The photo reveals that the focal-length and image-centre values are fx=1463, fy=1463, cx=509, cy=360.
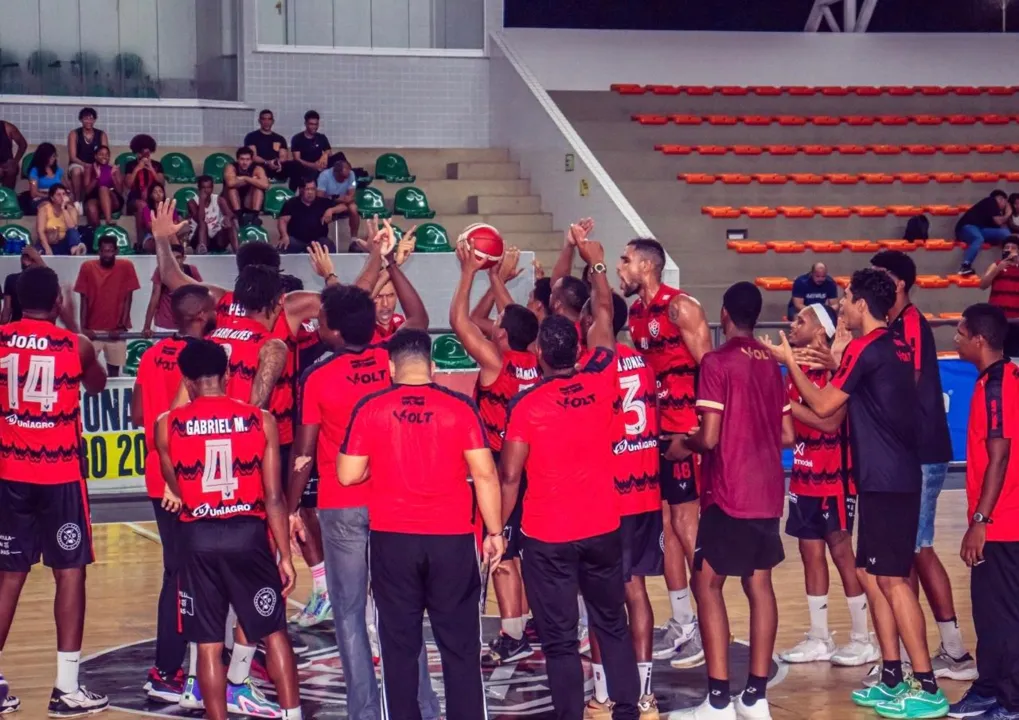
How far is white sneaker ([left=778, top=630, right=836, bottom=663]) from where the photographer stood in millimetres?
8259

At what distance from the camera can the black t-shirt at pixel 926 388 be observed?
25.4 ft

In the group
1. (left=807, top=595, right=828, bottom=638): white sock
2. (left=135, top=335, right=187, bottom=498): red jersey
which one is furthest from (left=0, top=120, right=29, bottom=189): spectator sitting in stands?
(left=807, top=595, right=828, bottom=638): white sock

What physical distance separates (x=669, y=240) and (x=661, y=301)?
11749 millimetres

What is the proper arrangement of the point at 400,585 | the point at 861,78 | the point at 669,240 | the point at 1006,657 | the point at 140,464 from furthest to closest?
the point at 861,78 → the point at 669,240 → the point at 140,464 → the point at 1006,657 → the point at 400,585

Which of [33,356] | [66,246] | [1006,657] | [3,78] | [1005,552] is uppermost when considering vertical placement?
[3,78]

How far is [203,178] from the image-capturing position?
17.4 metres

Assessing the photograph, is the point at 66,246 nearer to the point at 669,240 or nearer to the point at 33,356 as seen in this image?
the point at 669,240

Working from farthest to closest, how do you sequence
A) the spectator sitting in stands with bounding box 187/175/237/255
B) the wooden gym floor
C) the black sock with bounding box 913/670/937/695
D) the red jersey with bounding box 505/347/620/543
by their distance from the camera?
the spectator sitting in stands with bounding box 187/175/237/255 → the wooden gym floor → the black sock with bounding box 913/670/937/695 → the red jersey with bounding box 505/347/620/543

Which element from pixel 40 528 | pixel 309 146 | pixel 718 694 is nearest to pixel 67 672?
pixel 40 528

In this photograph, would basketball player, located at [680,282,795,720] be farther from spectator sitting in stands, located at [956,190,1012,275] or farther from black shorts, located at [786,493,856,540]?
spectator sitting in stands, located at [956,190,1012,275]

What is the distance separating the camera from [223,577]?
6.30 metres

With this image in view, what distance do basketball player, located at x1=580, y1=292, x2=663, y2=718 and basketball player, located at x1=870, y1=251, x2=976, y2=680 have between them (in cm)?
137

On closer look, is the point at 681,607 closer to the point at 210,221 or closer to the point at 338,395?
the point at 338,395

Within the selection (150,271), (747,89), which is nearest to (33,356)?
(150,271)
